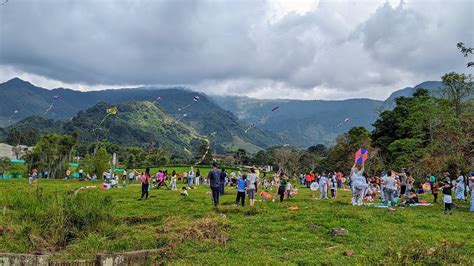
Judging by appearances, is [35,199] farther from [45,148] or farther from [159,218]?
[45,148]

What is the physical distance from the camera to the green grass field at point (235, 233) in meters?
11.3

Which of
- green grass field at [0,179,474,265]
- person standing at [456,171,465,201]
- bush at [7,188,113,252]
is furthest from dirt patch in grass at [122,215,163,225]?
person standing at [456,171,465,201]

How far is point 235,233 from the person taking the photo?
14.1 m

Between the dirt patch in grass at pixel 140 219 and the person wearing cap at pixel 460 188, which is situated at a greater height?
the person wearing cap at pixel 460 188

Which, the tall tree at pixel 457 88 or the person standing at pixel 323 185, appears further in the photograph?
the tall tree at pixel 457 88

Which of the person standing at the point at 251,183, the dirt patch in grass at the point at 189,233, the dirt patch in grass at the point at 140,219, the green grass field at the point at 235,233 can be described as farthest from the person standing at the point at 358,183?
the dirt patch in grass at the point at 140,219

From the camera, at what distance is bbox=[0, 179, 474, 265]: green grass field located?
1127 centimetres

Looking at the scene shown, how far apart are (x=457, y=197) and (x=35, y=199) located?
71.4ft

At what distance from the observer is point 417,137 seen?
4703 centimetres

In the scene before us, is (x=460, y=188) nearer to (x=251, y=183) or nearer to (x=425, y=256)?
(x=251, y=183)

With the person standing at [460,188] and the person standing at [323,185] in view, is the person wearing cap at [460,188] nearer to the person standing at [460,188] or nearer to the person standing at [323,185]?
the person standing at [460,188]

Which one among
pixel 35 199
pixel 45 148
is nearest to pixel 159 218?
pixel 35 199

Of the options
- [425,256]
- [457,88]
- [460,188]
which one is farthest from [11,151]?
[425,256]

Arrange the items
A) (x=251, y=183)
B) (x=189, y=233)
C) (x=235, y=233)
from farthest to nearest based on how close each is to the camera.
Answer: (x=251, y=183), (x=235, y=233), (x=189, y=233)
